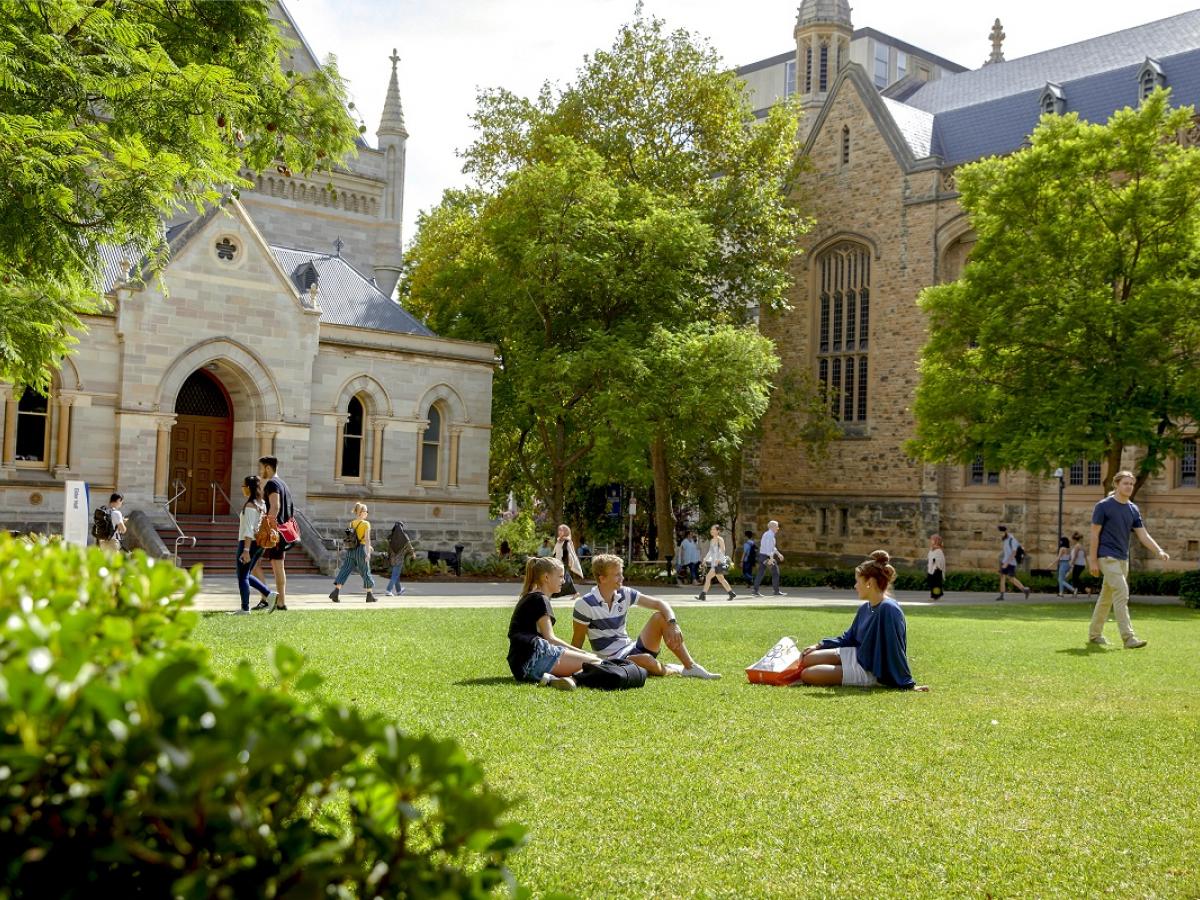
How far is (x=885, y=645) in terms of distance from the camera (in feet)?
34.1

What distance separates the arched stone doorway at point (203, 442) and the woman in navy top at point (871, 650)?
2427 centimetres

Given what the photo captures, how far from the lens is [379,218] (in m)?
45.4

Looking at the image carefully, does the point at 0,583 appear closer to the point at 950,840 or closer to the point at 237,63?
the point at 950,840

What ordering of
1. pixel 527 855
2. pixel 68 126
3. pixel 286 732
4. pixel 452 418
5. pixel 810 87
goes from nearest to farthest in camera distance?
pixel 286 732 → pixel 527 855 → pixel 68 126 → pixel 452 418 → pixel 810 87

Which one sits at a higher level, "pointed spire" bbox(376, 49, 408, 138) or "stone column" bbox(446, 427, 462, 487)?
"pointed spire" bbox(376, 49, 408, 138)

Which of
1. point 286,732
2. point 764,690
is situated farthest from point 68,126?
point 286,732

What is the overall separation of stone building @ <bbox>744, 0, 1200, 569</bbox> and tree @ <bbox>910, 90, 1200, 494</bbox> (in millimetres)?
10569

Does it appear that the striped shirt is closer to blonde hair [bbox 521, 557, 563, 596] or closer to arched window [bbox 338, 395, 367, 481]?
blonde hair [bbox 521, 557, 563, 596]

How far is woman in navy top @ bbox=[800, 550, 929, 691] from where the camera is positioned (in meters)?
10.3

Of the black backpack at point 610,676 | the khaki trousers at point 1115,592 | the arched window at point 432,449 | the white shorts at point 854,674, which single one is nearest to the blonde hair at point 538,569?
the black backpack at point 610,676

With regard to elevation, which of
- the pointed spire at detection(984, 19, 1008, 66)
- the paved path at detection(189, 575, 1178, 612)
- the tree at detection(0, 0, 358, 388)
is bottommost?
the paved path at detection(189, 575, 1178, 612)

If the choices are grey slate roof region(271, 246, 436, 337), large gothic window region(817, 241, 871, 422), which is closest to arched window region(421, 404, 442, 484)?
grey slate roof region(271, 246, 436, 337)

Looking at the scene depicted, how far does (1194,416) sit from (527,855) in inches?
1102

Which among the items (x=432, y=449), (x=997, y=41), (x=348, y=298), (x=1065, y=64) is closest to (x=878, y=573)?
(x=432, y=449)
